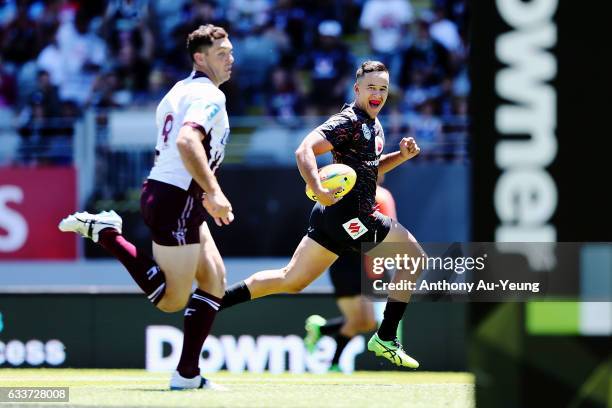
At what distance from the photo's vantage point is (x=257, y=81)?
16.3m

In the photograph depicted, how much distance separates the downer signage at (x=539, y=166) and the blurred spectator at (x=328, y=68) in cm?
1080

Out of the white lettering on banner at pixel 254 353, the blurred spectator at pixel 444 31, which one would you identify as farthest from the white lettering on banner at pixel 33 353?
the blurred spectator at pixel 444 31

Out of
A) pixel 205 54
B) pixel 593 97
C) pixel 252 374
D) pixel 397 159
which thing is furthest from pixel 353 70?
pixel 593 97

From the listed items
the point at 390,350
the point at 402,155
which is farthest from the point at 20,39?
the point at 390,350

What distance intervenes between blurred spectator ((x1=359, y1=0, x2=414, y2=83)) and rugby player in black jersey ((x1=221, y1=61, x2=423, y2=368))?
8.20 m

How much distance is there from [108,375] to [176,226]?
3335mm

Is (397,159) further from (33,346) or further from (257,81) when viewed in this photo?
(257,81)

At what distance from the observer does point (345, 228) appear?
26.2ft

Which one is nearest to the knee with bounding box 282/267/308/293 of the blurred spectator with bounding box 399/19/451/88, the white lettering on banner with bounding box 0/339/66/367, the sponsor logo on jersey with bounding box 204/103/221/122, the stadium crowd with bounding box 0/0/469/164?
the sponsor logo on jersey with bounding box 204/103/221/122

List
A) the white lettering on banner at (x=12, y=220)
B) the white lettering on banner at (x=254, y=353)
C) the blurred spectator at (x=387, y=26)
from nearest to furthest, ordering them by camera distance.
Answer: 1. the white lettering on banner at (x=254, y=353)
2. the white lettering on banner at (x=12, y=220)
3. the blurred spectator at (x=387, y=26)

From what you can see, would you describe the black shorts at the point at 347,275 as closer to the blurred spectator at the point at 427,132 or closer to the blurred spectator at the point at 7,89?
the blurred spectator at the point at 427,132

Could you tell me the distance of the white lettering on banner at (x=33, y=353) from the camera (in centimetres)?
1077

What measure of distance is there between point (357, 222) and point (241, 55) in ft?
29.7

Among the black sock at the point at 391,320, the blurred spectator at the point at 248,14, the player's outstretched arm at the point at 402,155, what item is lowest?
the black sock at the point at 391,320
